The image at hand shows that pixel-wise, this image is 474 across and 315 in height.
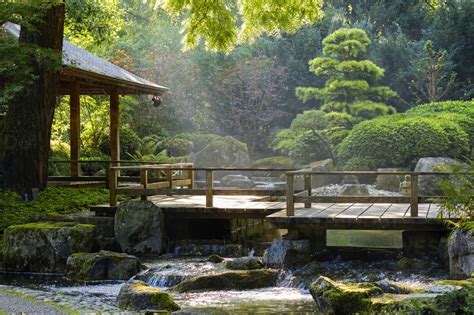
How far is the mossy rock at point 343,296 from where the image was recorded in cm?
794

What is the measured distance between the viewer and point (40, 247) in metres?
11.6

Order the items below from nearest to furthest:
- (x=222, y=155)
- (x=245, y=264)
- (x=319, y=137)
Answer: (x=245, y=264)
(x=222, y=155)
(x=319, y=137)

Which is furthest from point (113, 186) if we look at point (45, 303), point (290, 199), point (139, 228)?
point (45, 303)

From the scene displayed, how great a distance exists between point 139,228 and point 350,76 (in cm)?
1983

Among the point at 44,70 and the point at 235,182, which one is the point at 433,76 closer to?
the point at 235,182

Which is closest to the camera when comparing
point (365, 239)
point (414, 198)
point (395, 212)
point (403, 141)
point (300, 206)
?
point (414, 198)

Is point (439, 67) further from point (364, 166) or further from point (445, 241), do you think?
point (445, 241)

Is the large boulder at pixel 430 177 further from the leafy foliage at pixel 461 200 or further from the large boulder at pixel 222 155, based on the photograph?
the leafy foliage at pixel 461 200

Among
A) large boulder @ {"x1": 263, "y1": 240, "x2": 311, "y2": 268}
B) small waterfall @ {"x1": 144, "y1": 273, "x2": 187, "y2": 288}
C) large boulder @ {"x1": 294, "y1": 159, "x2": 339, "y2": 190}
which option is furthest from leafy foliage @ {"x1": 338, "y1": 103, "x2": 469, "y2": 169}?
small waterfall @ {"x1": 144, "y1": 273, "x2": 187, "y2": 288}

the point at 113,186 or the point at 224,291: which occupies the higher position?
the point at 113,186

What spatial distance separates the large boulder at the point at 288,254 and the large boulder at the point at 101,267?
6.76ft

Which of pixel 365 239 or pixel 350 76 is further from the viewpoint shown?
pixel 350 76

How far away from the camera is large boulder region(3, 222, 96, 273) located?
37.7 ft

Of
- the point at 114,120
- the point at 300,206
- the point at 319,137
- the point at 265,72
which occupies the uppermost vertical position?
the point at 265,72
